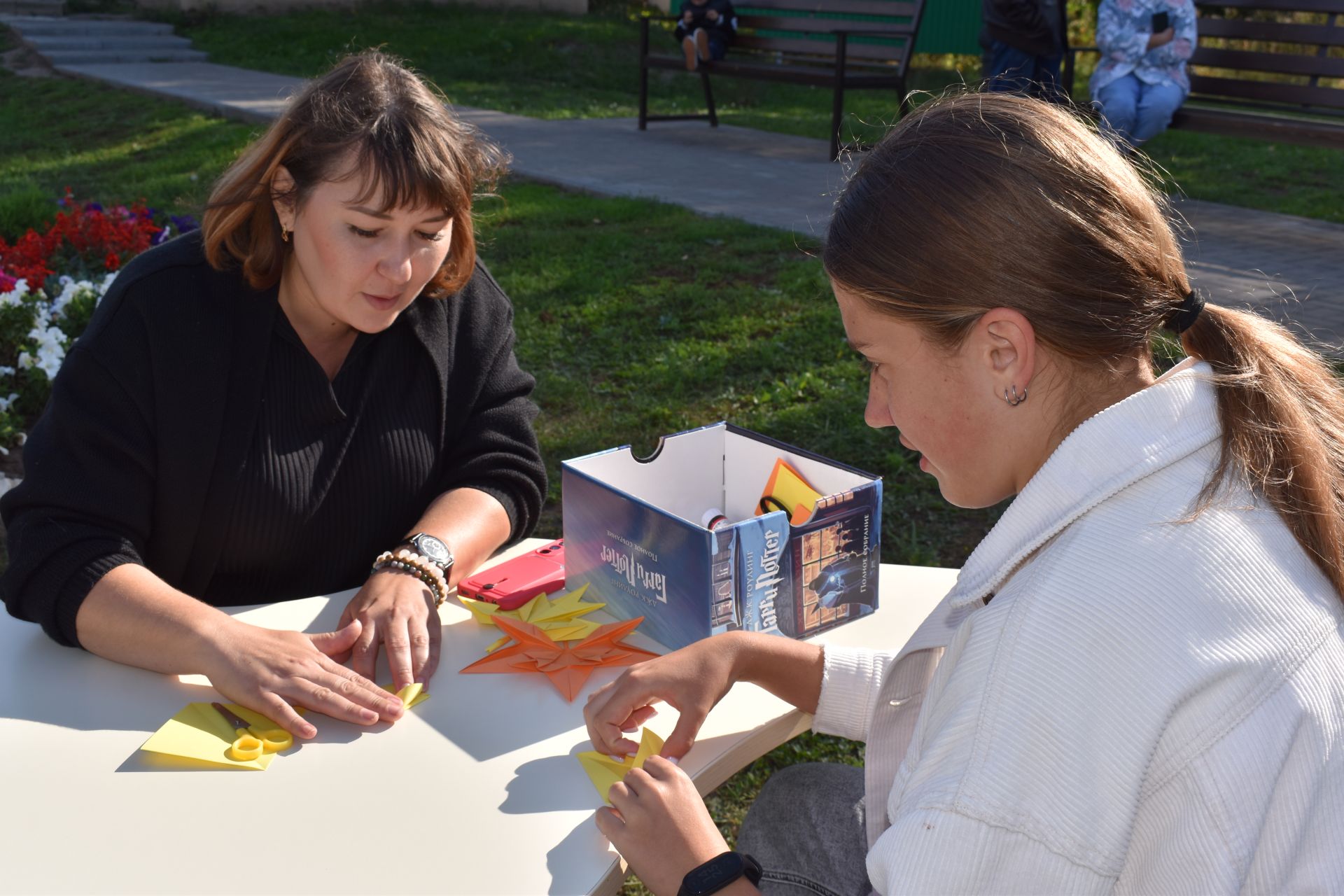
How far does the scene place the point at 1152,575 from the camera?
3.51 feet

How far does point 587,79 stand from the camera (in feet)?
41.2

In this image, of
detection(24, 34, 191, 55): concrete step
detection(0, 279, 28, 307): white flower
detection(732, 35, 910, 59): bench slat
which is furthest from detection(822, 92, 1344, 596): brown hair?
detection(24, 34, 191, 55): concrete step

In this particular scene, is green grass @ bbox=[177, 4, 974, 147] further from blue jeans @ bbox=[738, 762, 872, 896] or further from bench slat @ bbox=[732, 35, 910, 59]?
blue jeans @ bbox=[738, 762, 872, 896]

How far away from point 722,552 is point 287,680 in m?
0.58

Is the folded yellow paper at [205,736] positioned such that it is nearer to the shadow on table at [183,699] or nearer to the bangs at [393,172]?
the shadow on table at [183,699]

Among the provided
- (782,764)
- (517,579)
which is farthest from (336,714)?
(782,764)

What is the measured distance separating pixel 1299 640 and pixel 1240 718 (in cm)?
11

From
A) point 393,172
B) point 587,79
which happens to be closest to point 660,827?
point 393,172

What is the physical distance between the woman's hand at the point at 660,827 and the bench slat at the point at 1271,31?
271 inches

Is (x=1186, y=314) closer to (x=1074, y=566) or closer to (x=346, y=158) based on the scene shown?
(x=1074, y=566)

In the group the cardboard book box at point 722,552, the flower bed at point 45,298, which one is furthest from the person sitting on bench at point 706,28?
the cardboard book box at point 722,552

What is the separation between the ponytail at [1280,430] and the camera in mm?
1179

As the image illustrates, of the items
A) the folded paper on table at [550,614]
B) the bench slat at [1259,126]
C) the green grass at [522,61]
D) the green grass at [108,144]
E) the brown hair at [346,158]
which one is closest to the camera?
the folded paper on table at [550,614]

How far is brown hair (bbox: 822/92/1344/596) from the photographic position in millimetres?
1205
